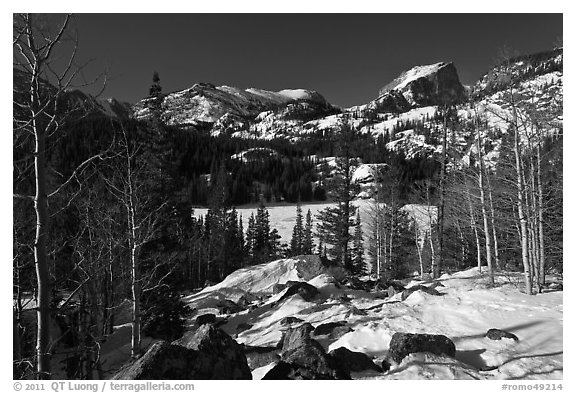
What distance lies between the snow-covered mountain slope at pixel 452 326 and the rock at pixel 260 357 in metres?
0.63

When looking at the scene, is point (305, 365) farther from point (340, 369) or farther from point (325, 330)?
point (325, 330)

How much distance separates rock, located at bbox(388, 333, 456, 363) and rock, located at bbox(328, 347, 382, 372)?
16.7 inches

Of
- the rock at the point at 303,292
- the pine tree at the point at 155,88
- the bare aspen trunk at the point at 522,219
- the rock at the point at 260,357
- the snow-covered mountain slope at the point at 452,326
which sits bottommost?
the rock at the point at 303,292

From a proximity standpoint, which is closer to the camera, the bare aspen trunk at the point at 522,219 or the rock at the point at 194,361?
the rock at the point at 194,361

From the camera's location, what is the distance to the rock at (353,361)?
5570 millimetres

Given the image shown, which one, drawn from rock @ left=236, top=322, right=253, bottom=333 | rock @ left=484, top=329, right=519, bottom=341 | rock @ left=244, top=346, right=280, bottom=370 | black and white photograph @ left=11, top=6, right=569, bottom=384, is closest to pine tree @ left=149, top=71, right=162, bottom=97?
black and white photograph @ left=11, top=6, right=569, bottom=384

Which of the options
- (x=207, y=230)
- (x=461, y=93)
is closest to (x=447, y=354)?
(x=461, y=93)

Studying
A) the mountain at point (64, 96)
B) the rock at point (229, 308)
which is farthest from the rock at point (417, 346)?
the rock at point (229, 308)

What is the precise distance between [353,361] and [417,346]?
1.31 m

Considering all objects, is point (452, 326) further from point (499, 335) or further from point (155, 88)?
point (155, 88)

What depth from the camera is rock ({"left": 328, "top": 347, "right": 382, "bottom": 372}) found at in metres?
5.57

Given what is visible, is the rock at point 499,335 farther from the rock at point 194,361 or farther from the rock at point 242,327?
the rock at point 242,327

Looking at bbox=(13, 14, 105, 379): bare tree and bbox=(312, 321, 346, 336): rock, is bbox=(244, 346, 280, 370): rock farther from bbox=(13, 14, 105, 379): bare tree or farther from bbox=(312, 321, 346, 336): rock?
bbox=(13, 14, 105, 379): bare tree
